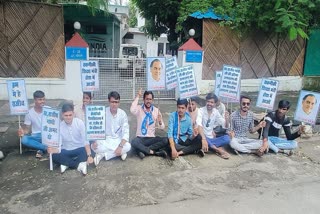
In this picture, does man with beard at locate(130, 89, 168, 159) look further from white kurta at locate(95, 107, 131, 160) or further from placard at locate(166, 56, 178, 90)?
placard at locate(166, 56, 178, 90)

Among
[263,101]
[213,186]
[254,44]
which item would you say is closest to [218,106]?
[263,101]

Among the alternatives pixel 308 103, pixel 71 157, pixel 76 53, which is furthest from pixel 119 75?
pixel 308 103

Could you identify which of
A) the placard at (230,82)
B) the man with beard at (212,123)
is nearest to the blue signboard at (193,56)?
the placard at (230,82)

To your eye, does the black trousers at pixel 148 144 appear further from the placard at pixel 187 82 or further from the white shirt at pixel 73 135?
the placard at pixel 187 82

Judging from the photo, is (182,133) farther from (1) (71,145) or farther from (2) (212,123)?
(1) (71,145)

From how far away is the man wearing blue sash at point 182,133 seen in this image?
524cm

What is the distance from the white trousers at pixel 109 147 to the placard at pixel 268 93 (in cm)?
253

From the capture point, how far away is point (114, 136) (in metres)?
5.14

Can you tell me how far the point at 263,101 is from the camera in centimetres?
558

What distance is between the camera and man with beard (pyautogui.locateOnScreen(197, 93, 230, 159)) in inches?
216

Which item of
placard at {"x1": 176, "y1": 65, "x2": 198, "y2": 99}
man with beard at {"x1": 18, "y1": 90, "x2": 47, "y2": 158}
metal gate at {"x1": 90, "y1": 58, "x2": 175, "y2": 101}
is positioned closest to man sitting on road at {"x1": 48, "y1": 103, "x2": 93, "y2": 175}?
man with beard at {"x1": 18, "y1": 90, "x2": 47, "y2": 158}

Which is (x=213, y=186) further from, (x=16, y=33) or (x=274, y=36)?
(x=274, y=36)

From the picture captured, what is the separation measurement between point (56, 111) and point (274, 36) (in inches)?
368

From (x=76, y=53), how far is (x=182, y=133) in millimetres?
4743
